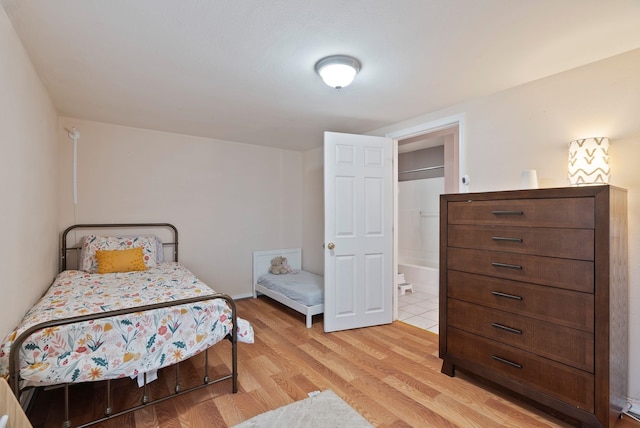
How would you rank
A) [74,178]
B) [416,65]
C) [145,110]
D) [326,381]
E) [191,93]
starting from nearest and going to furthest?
1. [416,65]
2. [326,381]
3. [191,93]
4. [145,110]
5. [74,178]

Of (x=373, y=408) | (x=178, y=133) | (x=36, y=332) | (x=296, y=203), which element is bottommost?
(x=373, y=408)

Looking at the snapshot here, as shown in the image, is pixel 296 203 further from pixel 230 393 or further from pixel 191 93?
pixel 230 393

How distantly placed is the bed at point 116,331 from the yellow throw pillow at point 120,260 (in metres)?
0.11

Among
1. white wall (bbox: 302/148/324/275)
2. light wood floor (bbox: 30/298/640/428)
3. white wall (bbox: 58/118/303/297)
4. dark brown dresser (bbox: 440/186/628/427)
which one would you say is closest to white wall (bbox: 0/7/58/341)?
white wall (bbox: 58/118/303/297)

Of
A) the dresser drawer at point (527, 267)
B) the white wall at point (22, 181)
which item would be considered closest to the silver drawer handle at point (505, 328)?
the dresser drawer at point (527, 267)

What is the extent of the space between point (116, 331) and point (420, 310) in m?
3.29

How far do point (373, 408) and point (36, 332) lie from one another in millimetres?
1910

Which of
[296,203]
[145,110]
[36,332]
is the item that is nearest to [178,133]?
[145,110]

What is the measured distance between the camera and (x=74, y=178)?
3.27m

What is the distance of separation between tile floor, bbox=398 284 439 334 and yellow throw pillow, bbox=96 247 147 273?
2915 mm

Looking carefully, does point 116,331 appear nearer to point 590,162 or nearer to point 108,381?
point 108,381

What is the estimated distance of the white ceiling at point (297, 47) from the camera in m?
1.54

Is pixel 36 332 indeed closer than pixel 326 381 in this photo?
Yes

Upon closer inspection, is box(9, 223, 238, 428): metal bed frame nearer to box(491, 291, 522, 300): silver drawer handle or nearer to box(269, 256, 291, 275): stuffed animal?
box(491, 291, 522, 300): silver drawer handle
